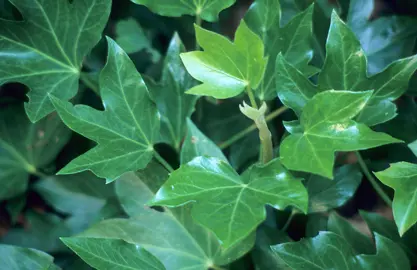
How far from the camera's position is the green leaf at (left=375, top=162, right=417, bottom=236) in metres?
0.56

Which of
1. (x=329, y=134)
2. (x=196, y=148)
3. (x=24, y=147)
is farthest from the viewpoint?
(x=24, y=147)

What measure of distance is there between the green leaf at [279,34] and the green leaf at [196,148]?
109mm

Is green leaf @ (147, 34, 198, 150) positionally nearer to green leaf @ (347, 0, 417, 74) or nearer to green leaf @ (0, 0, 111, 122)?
green leaf @ (0, 0, 111, 122)

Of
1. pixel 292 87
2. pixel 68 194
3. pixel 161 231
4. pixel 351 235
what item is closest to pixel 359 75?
pixel 292 87

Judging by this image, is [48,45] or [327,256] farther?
[48,45]

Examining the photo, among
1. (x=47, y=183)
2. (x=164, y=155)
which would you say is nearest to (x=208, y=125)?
(x=164, y=155)

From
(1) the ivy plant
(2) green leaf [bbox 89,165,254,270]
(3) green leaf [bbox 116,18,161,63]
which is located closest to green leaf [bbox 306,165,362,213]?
(1) the ivy plant

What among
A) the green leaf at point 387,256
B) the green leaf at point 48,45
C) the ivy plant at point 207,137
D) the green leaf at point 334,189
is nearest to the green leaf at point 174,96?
the ivy plant at point 207,137

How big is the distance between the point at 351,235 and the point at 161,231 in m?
0.27

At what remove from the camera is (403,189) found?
1.86ft

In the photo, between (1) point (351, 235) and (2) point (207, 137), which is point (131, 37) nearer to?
(2) point (207, 137)

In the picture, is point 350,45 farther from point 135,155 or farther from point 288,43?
point 135,155

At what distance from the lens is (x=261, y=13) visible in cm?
67

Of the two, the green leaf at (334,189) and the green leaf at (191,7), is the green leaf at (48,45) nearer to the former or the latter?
the green leaf at (191,7)
